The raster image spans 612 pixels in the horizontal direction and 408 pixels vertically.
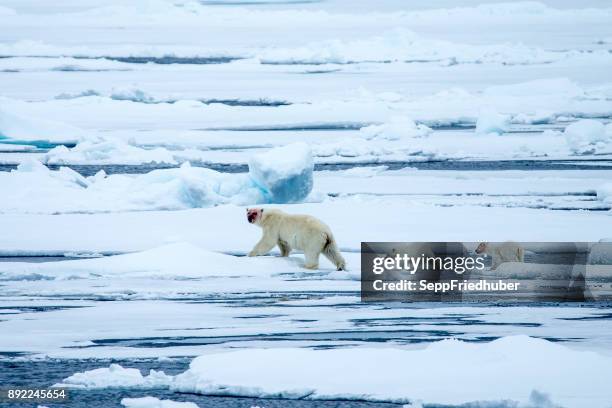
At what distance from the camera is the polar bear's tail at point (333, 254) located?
6559 millimetres

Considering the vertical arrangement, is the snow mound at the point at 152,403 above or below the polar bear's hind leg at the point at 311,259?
below

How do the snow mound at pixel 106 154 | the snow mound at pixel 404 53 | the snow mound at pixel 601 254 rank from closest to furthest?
the snow mound at pixel 601 254 < the snow mound at pixel 106 154 < the snow mound at pixel 404 53

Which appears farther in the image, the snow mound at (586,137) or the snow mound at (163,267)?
the snow mound at (586,137)

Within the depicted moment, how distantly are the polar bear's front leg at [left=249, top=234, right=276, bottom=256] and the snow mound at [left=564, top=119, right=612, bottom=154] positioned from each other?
6.97m

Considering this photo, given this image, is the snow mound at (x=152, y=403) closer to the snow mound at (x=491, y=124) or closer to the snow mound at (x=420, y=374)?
the snow mound at (x=420, y=374)

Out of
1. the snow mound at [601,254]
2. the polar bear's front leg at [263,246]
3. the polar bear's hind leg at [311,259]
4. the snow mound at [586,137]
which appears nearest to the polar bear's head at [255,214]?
the polar bear's front leg at [263,246]

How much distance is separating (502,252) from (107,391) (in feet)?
9.91

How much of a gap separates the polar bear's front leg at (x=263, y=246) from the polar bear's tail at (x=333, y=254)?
0.31 metres

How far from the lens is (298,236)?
655 centimetres

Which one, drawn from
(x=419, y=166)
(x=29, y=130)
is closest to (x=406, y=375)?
(x=419, y=166)

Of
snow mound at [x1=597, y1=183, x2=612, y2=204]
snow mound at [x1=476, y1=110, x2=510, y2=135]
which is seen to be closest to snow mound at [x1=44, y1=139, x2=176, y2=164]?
snow mound at [x1=476, y1=110, x2=510, y2=135]

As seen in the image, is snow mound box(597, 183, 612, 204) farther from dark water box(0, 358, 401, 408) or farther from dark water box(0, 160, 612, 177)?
dark water box(0, 358, 401, 408)

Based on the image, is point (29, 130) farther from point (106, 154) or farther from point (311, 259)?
point (311, 259)

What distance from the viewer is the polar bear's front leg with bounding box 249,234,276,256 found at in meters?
6.74
